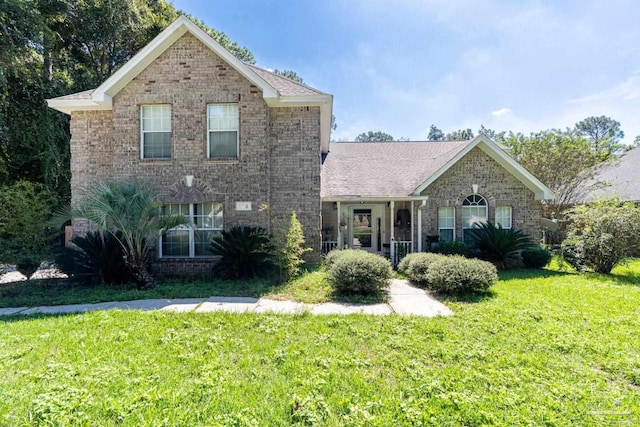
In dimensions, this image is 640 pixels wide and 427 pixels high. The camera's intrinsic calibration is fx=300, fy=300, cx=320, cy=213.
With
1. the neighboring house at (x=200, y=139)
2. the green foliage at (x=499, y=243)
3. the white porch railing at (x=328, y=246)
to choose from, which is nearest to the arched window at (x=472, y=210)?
the green foliage at (x=499, y=243)

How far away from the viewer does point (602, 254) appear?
413 inches

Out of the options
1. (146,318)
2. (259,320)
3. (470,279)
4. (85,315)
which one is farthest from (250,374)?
(470,279)

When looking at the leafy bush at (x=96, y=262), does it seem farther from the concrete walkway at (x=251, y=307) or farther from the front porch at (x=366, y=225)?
the front porch at (x=366, y=225)

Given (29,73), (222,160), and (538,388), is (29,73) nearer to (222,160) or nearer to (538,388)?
(222,160)

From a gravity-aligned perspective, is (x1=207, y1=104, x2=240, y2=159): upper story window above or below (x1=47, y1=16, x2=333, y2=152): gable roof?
below

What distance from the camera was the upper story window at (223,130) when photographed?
10.3 meters

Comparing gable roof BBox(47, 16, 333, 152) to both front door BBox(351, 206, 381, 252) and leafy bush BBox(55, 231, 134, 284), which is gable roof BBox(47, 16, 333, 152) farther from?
front door BBox(351, 206, 381, 252)

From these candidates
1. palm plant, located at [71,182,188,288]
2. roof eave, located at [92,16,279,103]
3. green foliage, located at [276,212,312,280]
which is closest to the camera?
palm plant, located at [71,182,188,288]

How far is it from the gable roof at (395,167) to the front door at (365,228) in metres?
1.80

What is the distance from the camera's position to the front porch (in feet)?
46.8

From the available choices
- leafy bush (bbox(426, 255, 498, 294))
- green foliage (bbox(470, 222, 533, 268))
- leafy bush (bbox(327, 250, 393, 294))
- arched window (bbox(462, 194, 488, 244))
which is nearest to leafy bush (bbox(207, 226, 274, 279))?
leafy bush (bbox(327, 250, 393, 294))

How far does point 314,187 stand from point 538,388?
27.4ft

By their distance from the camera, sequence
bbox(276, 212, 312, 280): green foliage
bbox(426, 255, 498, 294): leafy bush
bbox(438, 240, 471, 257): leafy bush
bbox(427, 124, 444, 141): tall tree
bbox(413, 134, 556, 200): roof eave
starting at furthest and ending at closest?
bbox(427, 124, 444, 141): tall tree < bbox(413, 134, 556, 200): roof eave < bbox(438, 240, 471, 257): leafy bush < bbox(276, 212, 312, 280): green foliage < bbox(426, 255, 498, 294): leafy bush

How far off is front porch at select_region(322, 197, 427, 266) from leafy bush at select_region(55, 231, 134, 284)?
25.1 feet
